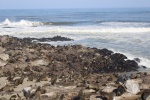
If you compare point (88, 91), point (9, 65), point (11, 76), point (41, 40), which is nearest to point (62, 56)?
point (9, 65)

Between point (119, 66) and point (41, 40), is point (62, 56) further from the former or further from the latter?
point (41, 40)

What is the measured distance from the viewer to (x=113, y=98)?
8500mm

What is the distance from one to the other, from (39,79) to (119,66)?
5.15 m

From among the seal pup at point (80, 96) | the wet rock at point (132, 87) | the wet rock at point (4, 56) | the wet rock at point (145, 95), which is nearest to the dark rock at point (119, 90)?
the wet rock at point (132, 87)

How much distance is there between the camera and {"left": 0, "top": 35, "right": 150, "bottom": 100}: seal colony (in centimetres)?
894

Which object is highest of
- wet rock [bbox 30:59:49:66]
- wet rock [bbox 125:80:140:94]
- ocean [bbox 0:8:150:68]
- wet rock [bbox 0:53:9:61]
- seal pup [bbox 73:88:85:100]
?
wet rock [bbox 125:80:140:94]

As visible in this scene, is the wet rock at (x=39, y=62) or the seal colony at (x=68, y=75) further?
the wet rock at (x=39, y=62)

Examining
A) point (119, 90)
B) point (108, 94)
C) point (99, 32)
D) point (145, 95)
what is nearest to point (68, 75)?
point (119, 90)

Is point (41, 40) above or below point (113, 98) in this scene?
below

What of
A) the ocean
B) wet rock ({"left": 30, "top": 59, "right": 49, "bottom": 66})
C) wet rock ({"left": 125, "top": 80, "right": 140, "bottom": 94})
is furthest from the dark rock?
the ocean

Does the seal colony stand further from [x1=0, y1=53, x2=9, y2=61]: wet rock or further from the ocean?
the ocean

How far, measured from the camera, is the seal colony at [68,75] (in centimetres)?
894

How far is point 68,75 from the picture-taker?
1316 cm

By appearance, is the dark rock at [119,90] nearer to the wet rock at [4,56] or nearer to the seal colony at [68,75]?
the seal colony at [68,75]
